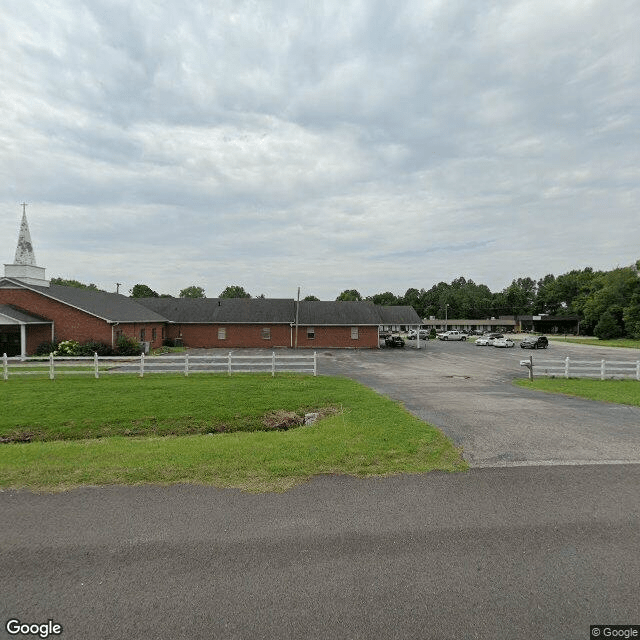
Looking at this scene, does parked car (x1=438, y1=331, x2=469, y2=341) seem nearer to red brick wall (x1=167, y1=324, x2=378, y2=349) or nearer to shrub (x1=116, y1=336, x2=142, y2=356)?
red brick wall (x1=167, y1=324, x2=378, y2=349)

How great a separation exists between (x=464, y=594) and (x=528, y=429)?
6739 millimetres

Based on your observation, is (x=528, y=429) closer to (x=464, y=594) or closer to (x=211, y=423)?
(x=464, y=594)

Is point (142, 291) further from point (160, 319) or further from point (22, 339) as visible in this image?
point (22, 339)

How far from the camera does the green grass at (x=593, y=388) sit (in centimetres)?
1380

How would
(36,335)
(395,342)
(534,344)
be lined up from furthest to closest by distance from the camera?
(534,344) < (395,342) < (36,335)

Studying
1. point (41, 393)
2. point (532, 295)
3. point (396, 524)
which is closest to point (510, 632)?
point (396, 524)

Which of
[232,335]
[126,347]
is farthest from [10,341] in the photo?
[232,335]

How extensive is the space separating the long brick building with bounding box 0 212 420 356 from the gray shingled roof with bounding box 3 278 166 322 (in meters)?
0.06

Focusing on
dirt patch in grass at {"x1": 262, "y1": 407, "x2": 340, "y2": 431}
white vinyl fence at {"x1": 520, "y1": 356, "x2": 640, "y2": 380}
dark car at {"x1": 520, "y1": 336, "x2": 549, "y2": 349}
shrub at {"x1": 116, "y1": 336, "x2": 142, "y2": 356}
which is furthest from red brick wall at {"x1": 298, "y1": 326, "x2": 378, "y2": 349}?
dirt patch in grass at {"x1": 262, "y1": 407, "x2": 340, "y2": 431}

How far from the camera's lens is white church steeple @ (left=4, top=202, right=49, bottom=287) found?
29312 millimetres

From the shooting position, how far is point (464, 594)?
3543 mm

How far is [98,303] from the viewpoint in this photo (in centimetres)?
3148

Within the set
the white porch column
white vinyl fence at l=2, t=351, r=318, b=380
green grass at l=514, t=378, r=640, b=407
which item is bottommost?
green grass at l=514, t=378, r=640, b=407

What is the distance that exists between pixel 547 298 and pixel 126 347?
384 ft
